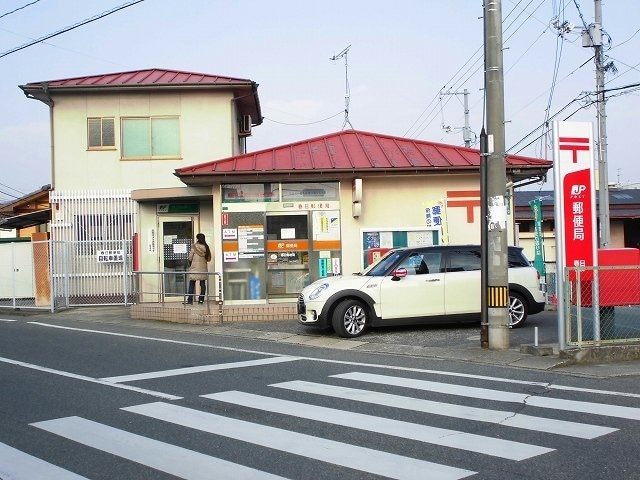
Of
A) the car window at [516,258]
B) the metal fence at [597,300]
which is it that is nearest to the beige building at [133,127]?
the car window at [516,258]

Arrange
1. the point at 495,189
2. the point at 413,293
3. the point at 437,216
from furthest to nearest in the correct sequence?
1. the point at 437,216
2. the point at 413,293
3. the point at 495,189

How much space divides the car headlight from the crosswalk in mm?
4428

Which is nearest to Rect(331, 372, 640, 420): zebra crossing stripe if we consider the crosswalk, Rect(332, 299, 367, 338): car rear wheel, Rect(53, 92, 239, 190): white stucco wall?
the crosswalk

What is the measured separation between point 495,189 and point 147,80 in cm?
1534

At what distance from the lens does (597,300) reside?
33.5ft

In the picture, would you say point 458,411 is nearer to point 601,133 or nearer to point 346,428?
point 346,428

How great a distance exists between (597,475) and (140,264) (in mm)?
16151

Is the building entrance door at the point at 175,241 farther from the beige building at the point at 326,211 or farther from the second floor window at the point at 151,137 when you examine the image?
the second floor window at the point at 151,137

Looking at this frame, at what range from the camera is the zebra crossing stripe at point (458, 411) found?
6.45 m

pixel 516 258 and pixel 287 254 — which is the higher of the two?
pixel 287 254

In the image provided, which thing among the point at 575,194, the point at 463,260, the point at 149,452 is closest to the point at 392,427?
the point at 149,452

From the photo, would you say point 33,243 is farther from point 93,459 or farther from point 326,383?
A: point 93,459

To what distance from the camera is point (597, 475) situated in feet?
16.9

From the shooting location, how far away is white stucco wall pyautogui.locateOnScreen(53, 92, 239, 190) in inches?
884
